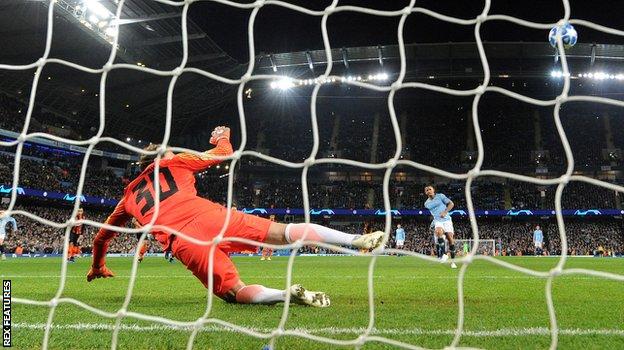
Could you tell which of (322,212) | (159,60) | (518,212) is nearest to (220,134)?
(159,60)

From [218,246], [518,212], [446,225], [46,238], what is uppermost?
[218,246]

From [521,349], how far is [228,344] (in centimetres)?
163

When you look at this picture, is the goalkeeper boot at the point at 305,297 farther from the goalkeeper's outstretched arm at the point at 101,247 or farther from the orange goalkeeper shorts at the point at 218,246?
the goalkeeper's outstretched arm at the point at 101,247

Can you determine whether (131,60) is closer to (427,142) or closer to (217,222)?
(427,142)

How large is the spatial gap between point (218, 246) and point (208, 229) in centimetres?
16

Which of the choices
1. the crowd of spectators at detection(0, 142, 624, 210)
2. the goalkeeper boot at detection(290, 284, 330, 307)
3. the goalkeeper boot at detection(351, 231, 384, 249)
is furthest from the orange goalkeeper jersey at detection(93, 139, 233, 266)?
the crowd of spectators at detection(0, 142, 624, 210)

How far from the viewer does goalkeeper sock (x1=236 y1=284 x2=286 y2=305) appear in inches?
163

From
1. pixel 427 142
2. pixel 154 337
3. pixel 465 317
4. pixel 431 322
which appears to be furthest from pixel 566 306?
pixel 427 142

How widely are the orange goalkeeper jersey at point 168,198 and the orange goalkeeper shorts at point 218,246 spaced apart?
10cm

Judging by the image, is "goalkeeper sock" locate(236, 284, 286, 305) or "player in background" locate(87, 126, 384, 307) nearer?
A: "player in background" locate(87, 126, 384, 307)

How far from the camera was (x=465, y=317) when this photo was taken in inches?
152

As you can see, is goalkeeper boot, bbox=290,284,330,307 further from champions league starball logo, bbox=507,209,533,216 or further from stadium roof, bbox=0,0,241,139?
champions league starball logo, bbox=507,209,533,216

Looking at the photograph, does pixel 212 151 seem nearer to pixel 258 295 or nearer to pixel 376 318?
pixel 258 295

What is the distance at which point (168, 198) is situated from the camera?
421 centimetres
